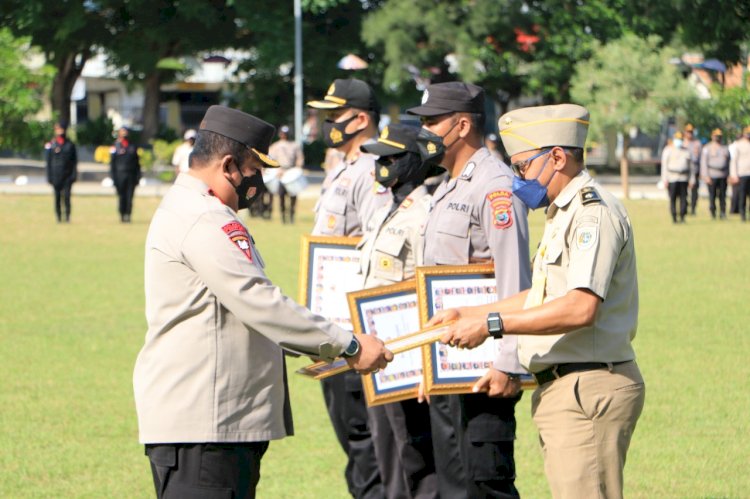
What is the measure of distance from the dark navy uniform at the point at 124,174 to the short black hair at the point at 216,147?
24.1m

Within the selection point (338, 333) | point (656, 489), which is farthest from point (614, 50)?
point (338, 333)

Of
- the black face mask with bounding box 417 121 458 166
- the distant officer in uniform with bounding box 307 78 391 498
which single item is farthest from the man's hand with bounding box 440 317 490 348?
the distant officer in uniform with bounding box 307 78 391 498

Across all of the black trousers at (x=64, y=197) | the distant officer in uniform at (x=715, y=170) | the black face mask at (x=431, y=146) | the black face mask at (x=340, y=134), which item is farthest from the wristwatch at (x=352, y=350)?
the distant officer in uniform at (x=715, y=170)

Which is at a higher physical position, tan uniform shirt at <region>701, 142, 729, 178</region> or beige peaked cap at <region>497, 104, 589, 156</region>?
beige peaked cap at <region>497, 104, 589, 156</region>

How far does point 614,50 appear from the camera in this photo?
153 ft

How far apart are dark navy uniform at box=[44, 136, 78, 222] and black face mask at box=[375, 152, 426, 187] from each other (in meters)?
22.5

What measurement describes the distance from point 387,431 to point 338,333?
2.05 metres

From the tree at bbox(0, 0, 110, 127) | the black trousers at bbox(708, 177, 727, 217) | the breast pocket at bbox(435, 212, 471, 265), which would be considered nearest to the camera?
the breast pocket at bbox(435, 212, 471, 265)

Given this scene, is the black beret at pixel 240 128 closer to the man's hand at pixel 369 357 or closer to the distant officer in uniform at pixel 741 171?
the man's hand at pixel 369 357

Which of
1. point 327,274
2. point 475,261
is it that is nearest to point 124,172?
point 327,274

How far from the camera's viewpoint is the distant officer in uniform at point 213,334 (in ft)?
15.4

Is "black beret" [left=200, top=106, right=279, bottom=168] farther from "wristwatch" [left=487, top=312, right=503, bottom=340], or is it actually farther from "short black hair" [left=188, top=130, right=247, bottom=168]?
"wristwatch" [left=487, top=312, right=503, bottom=340]

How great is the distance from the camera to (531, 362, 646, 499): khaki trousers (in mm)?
4941

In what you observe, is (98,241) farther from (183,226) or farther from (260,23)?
(260,23)
